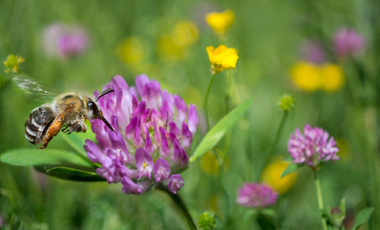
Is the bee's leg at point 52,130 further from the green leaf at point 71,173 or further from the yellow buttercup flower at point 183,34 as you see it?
the yellow buttercup flower at point 183,34

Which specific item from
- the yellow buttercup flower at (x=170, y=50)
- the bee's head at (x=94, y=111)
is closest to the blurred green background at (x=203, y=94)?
the yellow buttercup flower at (x=170, y=50)

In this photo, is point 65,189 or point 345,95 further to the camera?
point 345,95

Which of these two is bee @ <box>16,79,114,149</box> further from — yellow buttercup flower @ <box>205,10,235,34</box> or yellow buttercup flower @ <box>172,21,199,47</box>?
yellow buttercup flower @ <box>172,21,199,47</box>

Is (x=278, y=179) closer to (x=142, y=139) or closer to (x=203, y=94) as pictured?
(x=203, y=94)

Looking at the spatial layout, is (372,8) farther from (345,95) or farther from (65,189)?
(65,189)

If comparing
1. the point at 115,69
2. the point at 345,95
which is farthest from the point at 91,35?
the point at 345,95

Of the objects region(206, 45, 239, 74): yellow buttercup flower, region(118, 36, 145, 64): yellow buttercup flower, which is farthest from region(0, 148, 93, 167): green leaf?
region(118, 36, 145, 64): yellow buttercup flower
